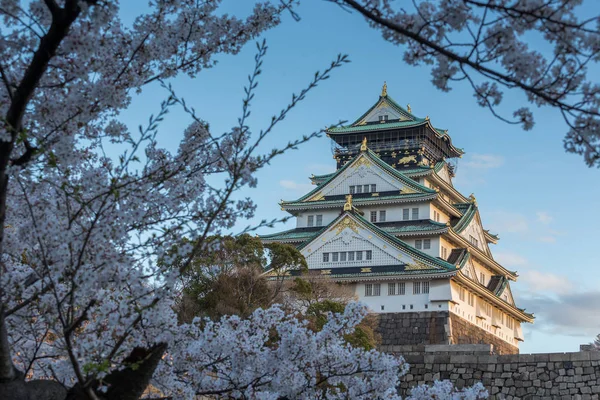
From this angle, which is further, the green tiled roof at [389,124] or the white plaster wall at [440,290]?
the green tiled roof at [389,124]

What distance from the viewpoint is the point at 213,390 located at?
738 cm

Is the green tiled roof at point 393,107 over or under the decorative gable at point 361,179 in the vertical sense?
over

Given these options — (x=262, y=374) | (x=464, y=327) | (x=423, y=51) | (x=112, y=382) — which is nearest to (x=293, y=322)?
(x=262, y=374)

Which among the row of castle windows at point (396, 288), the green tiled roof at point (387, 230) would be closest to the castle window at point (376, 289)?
the row of castle windows at point (396, 288)

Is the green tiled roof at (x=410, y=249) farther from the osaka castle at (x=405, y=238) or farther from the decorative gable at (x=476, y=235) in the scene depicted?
the decorative gable at (x=476, y=235)

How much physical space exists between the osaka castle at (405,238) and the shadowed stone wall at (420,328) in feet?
0.17

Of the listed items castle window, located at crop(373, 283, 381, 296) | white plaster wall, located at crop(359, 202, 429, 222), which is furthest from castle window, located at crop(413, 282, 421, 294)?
white plaster wall, located at crop(359, 202, 429, 222)

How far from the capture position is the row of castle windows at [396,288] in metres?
40.6

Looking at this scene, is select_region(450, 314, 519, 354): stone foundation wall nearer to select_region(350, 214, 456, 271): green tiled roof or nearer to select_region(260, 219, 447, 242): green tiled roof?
select_region(350, 214, 456, 271): green tiled roof

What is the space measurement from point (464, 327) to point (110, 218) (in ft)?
126

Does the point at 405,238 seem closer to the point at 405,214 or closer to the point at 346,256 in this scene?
the point at 405,214

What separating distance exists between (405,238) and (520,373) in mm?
21337

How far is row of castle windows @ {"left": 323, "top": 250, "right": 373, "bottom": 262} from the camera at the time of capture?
41250mm

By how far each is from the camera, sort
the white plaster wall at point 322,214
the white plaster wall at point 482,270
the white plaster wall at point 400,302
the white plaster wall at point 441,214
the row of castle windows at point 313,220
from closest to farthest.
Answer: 1. the white plaster wall at point 400,302
2. the white plaster wall at point 441,214
3. the white plaster wall at point 322,214
4. the row of castle windows at point 313,220
5. the white plaster wall at point 482,270
